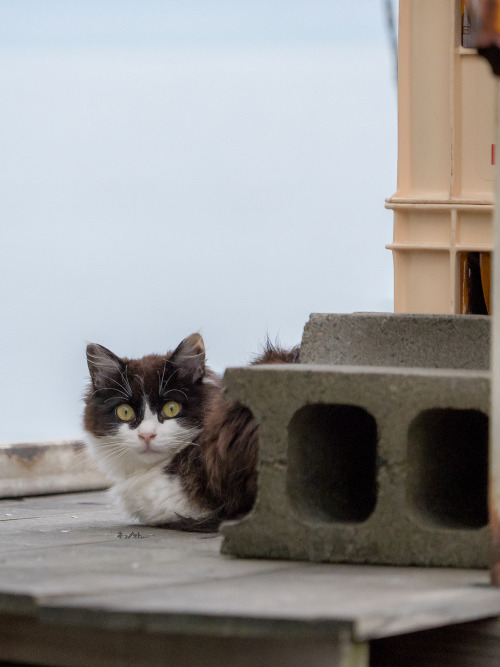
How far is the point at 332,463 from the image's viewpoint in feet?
9.20

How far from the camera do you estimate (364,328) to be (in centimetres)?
303

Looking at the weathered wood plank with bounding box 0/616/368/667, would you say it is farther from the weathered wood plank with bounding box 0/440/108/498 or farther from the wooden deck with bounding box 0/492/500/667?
the weathered wood plank with bounding box 0/440/108/498

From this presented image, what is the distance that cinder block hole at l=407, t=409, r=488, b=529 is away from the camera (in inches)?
101

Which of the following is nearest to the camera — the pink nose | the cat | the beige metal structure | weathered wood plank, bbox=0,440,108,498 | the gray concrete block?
the gray concrete block

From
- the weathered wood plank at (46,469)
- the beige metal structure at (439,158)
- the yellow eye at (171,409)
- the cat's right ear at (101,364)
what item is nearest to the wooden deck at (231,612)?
the yellow eye at (171,409)

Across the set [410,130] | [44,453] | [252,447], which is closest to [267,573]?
[252,447]

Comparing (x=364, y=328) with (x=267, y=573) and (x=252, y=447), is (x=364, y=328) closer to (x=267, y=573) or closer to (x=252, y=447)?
(x=252, y=447)

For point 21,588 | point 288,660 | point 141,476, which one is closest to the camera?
point 288,660

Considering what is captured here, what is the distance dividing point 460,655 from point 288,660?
0.41 metres

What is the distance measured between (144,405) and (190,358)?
0.21 metres

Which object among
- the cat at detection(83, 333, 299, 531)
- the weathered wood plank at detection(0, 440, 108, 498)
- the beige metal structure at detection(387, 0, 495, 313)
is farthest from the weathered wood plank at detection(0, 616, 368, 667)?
the weathered wood plank at detection(0, 440, 108, 498)

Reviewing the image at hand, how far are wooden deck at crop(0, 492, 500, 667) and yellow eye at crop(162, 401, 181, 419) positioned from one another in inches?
32.2

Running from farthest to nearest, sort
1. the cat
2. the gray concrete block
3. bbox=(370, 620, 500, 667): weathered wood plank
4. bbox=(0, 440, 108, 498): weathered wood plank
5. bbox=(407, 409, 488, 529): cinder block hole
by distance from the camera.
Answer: bbox=(0, 440, 108, 498): weathered wood plank → the cat → the gray concrete block → bbox=(407, 409, 488, 529): cinder block hole → bbox=(370, 620, 500, 667): weathered wood plank
